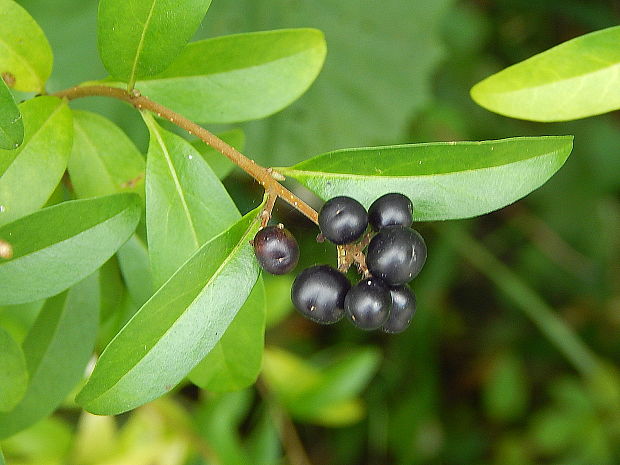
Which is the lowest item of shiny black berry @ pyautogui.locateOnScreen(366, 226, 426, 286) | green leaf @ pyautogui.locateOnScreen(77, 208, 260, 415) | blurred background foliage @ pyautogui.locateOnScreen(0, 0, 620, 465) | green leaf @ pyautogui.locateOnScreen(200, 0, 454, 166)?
blurred background foliage @ pyautogui.locateOnScreen(0, 0, 620, 465)

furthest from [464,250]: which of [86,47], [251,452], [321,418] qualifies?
[86,47]

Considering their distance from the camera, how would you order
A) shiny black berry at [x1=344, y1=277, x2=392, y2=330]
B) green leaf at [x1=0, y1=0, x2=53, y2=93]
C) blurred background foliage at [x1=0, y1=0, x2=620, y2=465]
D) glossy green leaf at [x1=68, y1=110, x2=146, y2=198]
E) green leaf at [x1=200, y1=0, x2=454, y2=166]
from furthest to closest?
1. green leaf at [x1=200, y1=0, x2=454, y2=166]
2. blurred background foliage at [x1=0, y1=0, x2=620, y2=465]
3. glossy green leaf at [x1=68, y1=110, x2=146, y2=198]
4. green leaf at [x1=0, y1=0, x2=53, y2=93]
5. shiny black berry at [x1=344, y1=277, x2=392, y2=330]

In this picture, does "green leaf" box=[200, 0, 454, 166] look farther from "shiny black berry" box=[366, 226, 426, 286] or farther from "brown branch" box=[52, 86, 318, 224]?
"shiny black berry" box=[366, 226, 426, 286]

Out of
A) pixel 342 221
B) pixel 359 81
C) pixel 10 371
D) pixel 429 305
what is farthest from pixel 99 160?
pixel 429 305

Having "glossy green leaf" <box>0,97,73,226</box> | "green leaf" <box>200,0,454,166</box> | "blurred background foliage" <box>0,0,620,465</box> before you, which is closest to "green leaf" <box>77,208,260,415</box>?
"glossy green leaf" <box>0,97,73,226</box>

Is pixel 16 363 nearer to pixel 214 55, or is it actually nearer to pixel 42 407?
pixel 42 407
